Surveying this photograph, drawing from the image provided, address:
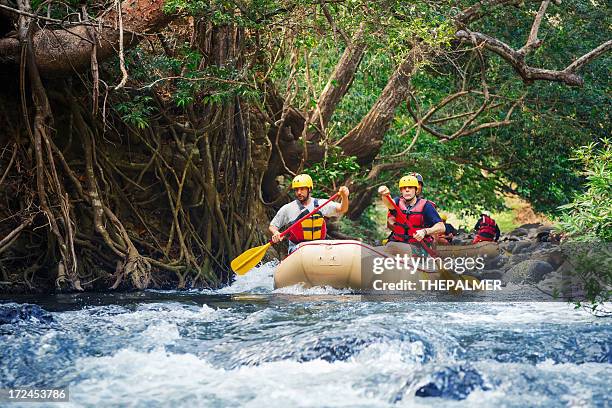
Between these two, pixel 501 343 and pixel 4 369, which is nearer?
pixel 4 369

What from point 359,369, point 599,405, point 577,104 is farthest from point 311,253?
point 577,104

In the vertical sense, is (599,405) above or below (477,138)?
below

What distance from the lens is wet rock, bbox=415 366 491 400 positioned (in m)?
4.75

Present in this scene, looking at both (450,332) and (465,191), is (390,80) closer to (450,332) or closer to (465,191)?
(465,191)

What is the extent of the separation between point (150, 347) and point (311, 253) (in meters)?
3.19

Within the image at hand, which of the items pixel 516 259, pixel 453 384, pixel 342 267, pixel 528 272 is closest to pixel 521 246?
pixel 516 259

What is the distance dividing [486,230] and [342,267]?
11.5 ft

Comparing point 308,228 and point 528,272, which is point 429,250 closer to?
point 308,228

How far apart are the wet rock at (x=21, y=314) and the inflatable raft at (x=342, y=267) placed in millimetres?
2837

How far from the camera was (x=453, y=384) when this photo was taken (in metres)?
4.82

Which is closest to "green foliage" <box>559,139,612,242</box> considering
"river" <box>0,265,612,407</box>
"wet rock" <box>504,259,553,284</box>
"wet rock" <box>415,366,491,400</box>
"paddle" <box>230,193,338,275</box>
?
"river" <box>0,265,612,407</box>

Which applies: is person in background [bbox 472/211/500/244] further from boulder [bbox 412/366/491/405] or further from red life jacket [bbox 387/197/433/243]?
boulder [bbox 412/366/491/405]

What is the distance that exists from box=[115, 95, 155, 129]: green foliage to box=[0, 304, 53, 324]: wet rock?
8.95 feet

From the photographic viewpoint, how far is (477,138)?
1438 centimetres
